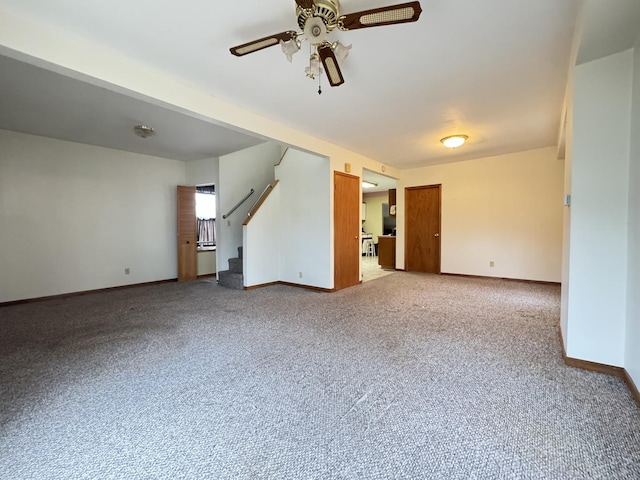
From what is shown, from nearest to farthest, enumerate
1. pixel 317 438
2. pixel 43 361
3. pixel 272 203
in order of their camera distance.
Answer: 1. pixel 317 438
2. pixel 43 361
3. pixel 272 203

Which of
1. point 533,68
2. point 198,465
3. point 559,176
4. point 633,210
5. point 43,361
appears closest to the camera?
point 198,465

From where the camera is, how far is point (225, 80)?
2.72m

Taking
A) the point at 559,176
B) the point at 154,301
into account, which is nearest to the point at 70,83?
the point at 154,301

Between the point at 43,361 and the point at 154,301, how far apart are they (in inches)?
79.1

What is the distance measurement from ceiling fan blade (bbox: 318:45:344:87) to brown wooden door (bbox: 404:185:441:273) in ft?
16.1

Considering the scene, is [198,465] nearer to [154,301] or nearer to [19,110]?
[154,301]

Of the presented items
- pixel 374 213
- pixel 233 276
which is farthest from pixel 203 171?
pixel 374 213

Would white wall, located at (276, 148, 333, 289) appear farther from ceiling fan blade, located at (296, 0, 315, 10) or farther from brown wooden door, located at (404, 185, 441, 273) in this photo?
ceiling fan blade, located at (296, 0, 315, 10)

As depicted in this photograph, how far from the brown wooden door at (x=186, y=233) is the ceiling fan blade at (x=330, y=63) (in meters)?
4.75

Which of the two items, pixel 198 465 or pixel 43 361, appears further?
pixel 43 361

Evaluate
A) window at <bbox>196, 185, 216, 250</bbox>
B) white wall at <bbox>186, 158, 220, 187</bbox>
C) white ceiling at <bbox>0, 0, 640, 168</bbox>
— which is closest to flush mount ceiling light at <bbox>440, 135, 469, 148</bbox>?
white ceiling at <bbox>0, 0, 640, 168</bbox>

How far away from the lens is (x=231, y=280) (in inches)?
206

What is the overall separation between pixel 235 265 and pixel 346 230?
2.30 metres

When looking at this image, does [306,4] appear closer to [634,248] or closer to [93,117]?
[634,248]
